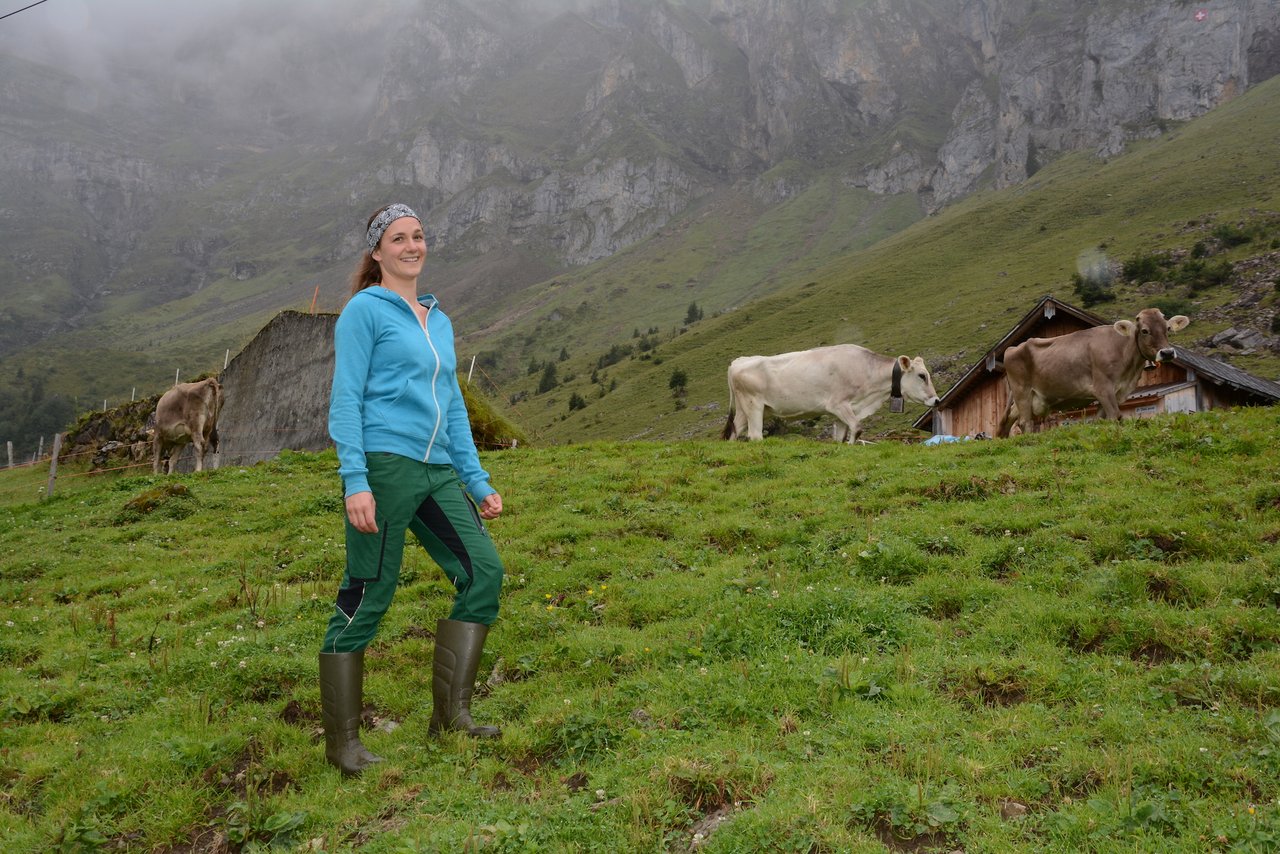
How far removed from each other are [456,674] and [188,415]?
22610mm

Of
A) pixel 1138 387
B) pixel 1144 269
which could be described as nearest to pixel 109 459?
pixel 1138 387

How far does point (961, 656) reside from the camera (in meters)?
6.32

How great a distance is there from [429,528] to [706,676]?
241cm

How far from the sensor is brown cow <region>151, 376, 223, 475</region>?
80.3 ft

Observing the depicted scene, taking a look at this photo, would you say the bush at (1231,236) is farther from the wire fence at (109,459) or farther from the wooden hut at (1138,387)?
the wire fence at (109,459)

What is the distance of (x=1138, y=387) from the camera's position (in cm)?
3488

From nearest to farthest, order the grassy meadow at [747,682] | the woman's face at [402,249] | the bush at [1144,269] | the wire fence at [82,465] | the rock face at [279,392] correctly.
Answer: the grassy meadow at [747,682] < the woman's face at [402,249] < the wire fence at [82,465] < the rock face at [279,392] < the bush at [1144,269]

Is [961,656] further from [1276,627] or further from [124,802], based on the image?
[124,802]

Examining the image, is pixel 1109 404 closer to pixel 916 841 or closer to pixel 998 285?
pixel 916 841

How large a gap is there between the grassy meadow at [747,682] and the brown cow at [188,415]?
12.9m

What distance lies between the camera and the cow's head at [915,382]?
1964 cm

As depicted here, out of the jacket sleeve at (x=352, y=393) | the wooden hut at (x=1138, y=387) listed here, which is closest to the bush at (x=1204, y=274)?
the wooden hut at (x=1138, y=387)

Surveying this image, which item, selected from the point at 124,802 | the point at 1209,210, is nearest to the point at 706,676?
the point at 124,802

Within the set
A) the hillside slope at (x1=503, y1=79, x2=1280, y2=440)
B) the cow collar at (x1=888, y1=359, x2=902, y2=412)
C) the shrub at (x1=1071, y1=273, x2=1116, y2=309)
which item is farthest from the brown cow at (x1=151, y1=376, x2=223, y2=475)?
the shrub at (x1=1071, y1=273, x2=1116, y2=309)
